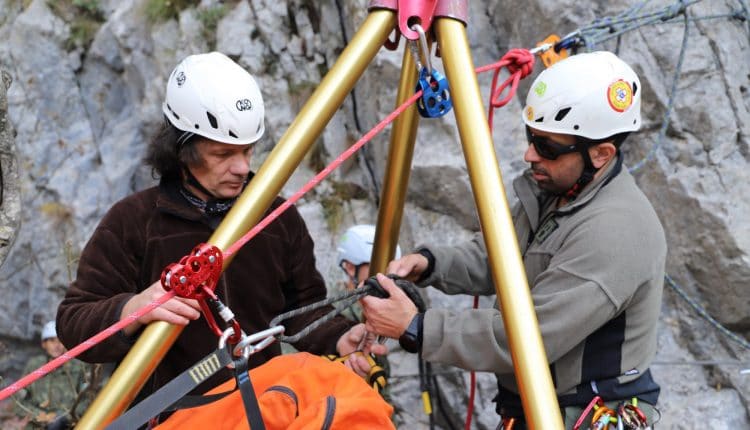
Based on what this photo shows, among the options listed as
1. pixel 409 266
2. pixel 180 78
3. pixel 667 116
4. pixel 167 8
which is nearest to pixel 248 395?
pixel 409 266

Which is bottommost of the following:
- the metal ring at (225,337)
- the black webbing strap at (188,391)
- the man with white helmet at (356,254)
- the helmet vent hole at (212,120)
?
the man with white helmet at (356,254)

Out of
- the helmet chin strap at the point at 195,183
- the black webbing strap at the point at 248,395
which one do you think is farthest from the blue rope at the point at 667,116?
the black webbing strap at the point at 248,395

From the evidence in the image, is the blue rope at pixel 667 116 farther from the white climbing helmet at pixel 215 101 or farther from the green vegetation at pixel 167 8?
the green vegetation at pixel 167 8

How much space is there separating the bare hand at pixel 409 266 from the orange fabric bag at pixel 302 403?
23.7 inches

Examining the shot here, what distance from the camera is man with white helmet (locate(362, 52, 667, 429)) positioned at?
8.03 feet

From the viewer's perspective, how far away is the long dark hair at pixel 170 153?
2746 mm

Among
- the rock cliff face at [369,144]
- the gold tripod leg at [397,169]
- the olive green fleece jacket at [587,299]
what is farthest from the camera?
the rock cliff face at [369,144]

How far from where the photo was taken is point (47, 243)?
775 centimetres

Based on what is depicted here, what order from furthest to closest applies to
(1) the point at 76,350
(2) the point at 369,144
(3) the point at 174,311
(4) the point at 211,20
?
(4) the point at 211,20 → (2) the point at 369,144 → (3) the point at 174,311 → (1) the point at 76,350

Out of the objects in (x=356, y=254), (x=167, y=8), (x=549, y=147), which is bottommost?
(x=356, y=254)

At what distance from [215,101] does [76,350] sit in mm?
1139

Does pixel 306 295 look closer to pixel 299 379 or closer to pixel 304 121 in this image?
pixel 299 379

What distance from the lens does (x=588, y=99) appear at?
278cm

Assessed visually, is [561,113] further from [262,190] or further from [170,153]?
[170,153]
